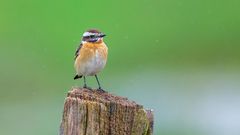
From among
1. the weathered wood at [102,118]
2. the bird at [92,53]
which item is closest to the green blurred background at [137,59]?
the bird at [92,53]

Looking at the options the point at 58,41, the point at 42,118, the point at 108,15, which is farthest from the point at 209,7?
the point at 42,118

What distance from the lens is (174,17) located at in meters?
16.6

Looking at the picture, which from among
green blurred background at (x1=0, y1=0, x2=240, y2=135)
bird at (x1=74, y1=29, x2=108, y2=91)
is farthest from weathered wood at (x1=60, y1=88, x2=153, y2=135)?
green blurred background at (x1=0, y1=0, x2=240, y2=135)

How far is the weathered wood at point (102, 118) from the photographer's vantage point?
4.13 metres

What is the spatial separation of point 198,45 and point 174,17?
1.63 metres

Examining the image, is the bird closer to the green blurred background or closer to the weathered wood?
the weathered wood

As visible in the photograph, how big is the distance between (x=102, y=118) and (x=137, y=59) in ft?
33.0

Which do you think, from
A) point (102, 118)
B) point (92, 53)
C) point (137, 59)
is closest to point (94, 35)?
point (92, 53)

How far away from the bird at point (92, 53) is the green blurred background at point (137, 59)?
297 cm

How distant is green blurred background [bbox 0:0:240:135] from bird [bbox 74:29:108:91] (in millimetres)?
2966

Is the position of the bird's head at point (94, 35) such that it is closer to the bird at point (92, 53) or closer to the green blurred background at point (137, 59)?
the bird at point (92, 53)

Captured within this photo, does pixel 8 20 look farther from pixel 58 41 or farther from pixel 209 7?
pixel 209 7

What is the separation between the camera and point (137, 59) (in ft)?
46.5

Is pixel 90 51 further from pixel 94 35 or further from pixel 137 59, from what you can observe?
pixel 137 59
